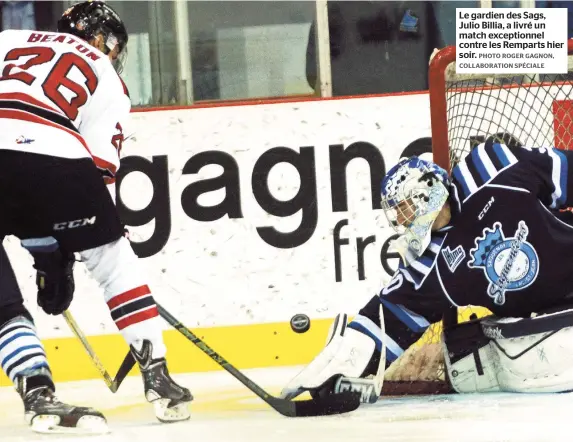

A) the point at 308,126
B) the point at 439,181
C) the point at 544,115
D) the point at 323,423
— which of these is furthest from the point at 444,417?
the point at 308,126

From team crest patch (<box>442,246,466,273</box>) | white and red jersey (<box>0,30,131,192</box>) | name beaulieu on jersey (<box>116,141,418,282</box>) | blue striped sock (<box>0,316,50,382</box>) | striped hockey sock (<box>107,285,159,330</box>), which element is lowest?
blue striped sock (<box>0,316,50,382</box>)

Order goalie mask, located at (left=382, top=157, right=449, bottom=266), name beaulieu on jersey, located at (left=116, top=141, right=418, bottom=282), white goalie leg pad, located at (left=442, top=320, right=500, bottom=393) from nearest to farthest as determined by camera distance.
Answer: goalie mask, located at (left=382, top=157, right=449, bottom=266)
white goalie leg pad, located at (left=442, top=320, right=500, bottom=393)
name beaulieu on jersey, located at (left=116, top=141, right=418, bottom=282)

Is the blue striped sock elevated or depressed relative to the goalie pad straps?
elevated

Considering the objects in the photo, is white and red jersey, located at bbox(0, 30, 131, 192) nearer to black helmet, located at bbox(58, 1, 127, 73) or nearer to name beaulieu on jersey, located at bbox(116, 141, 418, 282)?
black helmet, located at bbox(58, 1, 127, 73)

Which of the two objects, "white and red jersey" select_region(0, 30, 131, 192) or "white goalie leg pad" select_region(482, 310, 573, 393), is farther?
"white goalie leg pad" select_region(482, 310, 573, 393)

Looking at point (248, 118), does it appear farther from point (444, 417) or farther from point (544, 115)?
point (444, 417)

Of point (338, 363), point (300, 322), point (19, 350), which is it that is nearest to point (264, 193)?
point (300, 322)

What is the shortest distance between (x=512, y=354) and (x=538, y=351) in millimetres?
73

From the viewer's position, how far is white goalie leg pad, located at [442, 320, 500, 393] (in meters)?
3.50

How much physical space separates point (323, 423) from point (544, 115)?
1547 mm

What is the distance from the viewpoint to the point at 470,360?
351cm

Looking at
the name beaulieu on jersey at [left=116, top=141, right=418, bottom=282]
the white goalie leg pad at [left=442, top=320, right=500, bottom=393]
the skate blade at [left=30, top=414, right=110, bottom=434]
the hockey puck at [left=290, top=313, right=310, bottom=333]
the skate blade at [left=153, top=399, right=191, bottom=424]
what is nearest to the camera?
the skate blade at [left=30, top=414, right=110, bottom=434]

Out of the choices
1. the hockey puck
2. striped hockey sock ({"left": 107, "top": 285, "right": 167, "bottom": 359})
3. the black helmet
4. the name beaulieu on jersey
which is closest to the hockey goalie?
striped hockey sock ({"left": 107, "top": 285, "right": 167, "bottom": 359})

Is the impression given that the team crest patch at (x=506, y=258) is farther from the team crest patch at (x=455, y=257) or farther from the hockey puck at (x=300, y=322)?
the hockey puck at (x=300, y=322)
